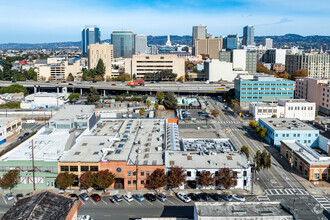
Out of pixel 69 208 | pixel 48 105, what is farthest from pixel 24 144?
pixel 48 105

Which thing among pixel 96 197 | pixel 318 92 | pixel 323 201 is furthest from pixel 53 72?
pixel 323 201

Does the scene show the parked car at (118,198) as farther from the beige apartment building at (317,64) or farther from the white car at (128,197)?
the beige apartment building at (317,64)

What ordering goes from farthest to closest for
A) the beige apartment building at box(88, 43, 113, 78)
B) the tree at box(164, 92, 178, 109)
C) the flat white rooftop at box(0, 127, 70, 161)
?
the beige apartment building at box(88, 43, 113, 78) < the tree at box(164, 92, 178, 109) < the flat white rooftop at box(0, 127, 70, 161)

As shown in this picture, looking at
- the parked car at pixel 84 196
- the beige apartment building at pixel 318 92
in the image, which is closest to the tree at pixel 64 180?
the parked car at pixel 84 196

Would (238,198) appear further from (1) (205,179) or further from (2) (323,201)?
(2) (323,201)

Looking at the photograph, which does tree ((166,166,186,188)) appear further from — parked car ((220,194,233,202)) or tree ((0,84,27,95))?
tree ((0,84,27,95))

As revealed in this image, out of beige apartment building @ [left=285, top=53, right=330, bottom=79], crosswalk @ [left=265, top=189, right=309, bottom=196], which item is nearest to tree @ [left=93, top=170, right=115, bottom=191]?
crosswalk @ [left=265, top=189, right=309, bottom=196]

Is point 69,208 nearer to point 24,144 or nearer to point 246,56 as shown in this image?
point 24,144
